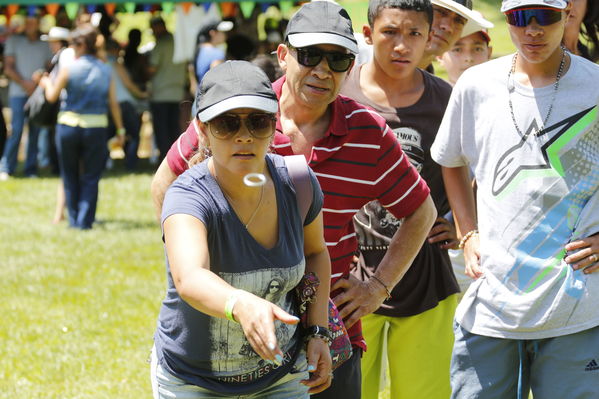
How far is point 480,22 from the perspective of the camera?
5242mm

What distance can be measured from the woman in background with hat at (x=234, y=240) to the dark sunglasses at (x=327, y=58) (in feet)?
1.68

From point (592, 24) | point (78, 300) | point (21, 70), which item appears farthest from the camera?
point (21, 70)

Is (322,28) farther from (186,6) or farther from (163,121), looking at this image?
(186,6)

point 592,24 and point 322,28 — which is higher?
point 322,28

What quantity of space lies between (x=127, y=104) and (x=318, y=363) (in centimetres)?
1281

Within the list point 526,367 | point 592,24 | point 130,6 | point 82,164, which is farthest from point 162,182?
point 130,6

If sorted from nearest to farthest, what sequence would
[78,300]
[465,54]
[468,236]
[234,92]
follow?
[234,92] < [468,236] < [465,54] < [78,300]

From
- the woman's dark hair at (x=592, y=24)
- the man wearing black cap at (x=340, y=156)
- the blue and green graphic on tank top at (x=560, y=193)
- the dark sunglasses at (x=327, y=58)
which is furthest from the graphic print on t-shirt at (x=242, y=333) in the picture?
the woman's dark hair at (x=592, y=24)

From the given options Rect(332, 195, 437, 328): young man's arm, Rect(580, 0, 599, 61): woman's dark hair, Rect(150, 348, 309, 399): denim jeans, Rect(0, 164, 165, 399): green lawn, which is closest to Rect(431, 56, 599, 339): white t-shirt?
Rect(332, 195, 437, 328): young man's arm

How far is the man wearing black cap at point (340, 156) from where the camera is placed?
3.52 metres

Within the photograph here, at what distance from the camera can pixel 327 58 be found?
351cm

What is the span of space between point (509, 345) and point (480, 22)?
2.20 metres

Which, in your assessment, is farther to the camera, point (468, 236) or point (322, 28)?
point (468, 236)

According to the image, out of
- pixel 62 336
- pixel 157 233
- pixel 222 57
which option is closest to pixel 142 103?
pixel 222 57
